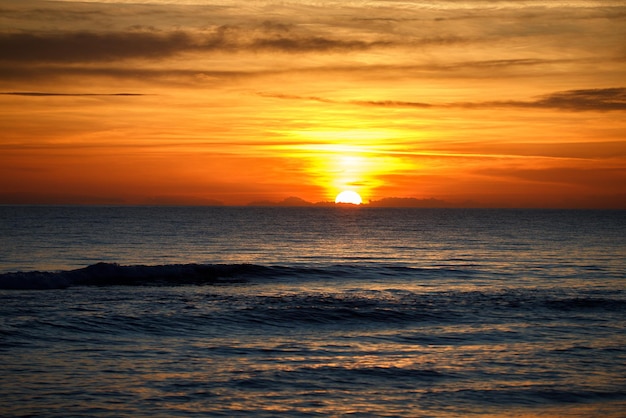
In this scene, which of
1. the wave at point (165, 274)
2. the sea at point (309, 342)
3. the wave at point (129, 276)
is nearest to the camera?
the sea at point (309, 342)

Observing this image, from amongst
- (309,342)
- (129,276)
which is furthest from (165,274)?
(309,342)

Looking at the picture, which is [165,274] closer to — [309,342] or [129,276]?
[129,276]

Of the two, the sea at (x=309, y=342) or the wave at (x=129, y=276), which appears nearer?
the sea at (x=309, y=342)

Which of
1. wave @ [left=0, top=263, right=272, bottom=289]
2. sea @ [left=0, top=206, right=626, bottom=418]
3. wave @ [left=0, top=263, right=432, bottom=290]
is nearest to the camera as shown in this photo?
sea @ [left=0, top=206, right=626, bottom=418]

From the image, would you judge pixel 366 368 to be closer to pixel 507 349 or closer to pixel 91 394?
pixel 507 349

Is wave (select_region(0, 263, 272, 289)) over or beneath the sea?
over

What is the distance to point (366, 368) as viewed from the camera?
19719 mm

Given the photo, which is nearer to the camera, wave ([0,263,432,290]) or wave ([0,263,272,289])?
wave ([0,263,272,289])

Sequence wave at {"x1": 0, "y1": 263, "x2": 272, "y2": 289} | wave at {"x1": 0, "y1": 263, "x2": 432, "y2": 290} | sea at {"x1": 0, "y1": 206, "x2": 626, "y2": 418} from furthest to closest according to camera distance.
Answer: wave at {"x1": 0, "y1": 263, "x2": 432, "y2": 290}
wave at {"x1": 0, "y1": 263, "x2": 272, "y2": 289}
sea at {"x1": 0, "y1": 206, "x2": 626, "y2": 418}

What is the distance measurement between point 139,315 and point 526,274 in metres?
30.3

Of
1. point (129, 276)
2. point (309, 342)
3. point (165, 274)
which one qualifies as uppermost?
point (165, 274)

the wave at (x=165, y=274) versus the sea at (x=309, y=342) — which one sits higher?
the wave at (x=165, y=274)

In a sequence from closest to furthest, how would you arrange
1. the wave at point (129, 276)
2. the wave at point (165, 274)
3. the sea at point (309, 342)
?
the sea at point (309, 342) < the wave at point (129, 276) < the wave at point (165, 274)

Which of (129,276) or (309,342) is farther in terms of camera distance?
(129,276)
